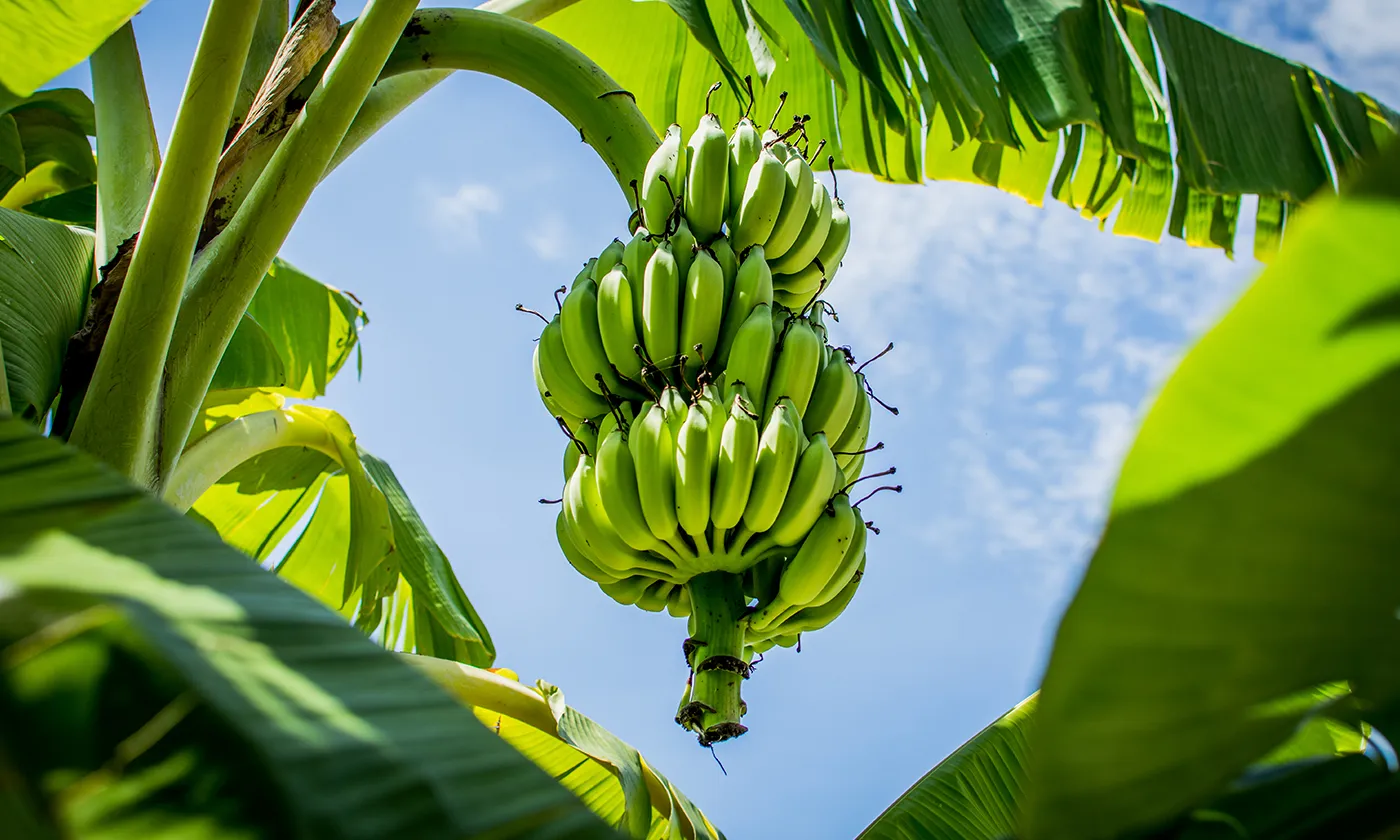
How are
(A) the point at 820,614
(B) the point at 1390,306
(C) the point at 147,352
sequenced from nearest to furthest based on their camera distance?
1. (B) the point at 1390,306
2. (C) the point at 147,352
3. (A) the point at 820,614

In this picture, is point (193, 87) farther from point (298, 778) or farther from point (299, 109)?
point (298, 778)

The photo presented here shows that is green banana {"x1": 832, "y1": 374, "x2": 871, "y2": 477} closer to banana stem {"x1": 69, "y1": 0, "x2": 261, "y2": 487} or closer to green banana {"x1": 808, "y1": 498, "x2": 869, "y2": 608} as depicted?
green banana {"x1": 808, "y1": 498, "x2": 869, "y2": 608}

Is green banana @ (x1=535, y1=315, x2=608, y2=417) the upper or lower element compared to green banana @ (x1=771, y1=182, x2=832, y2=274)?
lower

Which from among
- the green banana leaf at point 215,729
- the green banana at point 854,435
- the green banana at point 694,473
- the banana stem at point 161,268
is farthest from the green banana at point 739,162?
the green banana leaf at point 215,729

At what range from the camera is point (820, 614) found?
139 cm

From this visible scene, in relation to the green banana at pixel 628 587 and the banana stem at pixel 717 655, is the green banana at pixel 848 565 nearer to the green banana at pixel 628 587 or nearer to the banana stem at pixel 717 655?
the banana stem at pixel 717 655

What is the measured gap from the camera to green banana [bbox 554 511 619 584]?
4.66ft

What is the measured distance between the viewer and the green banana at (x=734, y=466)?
47.7 inches

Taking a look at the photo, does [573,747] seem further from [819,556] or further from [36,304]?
[36,304]

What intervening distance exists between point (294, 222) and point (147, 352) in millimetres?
231

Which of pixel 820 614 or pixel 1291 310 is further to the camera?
pixel 820 614

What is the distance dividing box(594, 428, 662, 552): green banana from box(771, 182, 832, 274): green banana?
18.6 inches

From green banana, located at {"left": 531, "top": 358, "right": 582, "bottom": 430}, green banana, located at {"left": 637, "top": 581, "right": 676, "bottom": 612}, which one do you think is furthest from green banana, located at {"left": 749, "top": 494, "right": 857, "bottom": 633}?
green banana, located at {"left": 531, "top": 358, "right": 582, "bottom": 430}

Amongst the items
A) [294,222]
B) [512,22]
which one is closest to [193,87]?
[294,222]
